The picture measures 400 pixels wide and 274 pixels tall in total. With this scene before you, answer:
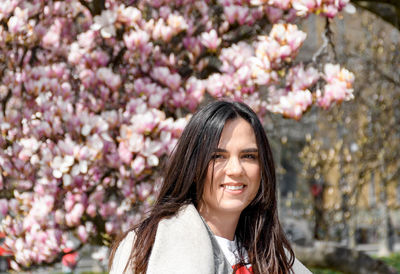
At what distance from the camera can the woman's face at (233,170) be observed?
2295mm

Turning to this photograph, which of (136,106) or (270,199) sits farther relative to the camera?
(136,106)

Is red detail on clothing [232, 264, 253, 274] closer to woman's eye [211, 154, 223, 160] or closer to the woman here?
the woman

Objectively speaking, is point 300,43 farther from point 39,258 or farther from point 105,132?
point 39,258

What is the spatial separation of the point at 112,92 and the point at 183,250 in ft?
7.25

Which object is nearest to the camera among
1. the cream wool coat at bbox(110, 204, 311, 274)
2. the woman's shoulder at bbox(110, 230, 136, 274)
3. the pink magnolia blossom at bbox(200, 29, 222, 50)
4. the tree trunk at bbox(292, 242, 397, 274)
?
the cream wool coat at bbox(110, 204, 311, 274)

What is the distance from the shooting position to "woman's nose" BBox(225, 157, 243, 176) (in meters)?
2.27

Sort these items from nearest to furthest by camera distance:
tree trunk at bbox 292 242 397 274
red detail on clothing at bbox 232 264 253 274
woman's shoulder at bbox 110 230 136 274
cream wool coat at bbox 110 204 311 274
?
cream wool coat at bbox 110 204 311 274, woman's shoulder at bbox 110 230 136 274, red detail on clothing at bbox 232 264 253 274, tree trunk at bbox 292 242 397 274

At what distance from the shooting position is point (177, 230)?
2.21 metres

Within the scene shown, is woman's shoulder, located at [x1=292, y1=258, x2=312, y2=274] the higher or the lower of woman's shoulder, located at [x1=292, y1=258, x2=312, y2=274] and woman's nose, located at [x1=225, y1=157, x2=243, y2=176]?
the lower

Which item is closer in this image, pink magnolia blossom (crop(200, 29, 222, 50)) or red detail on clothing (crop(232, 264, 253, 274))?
red detail on clothing (crop(232, 264, 253, 274))

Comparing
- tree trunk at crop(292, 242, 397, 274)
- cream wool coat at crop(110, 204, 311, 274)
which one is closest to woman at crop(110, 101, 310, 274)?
cream wool coat at crop(110, 204, 311, 274)

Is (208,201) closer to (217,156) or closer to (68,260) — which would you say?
(217,156)

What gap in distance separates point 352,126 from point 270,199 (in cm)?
1008

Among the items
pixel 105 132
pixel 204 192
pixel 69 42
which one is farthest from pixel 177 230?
pixel 69 42
